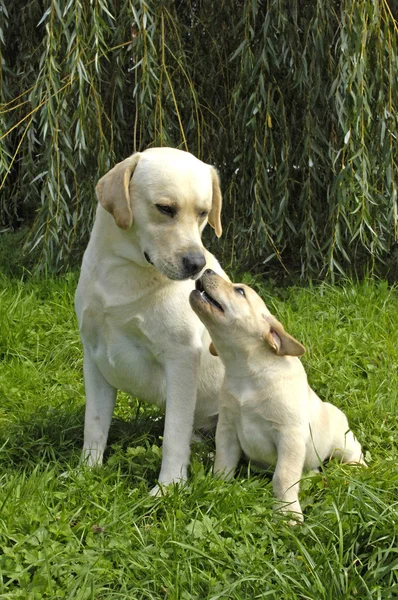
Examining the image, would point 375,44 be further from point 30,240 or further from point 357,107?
point 30,240

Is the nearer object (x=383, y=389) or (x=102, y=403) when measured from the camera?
(x=102, y=403)

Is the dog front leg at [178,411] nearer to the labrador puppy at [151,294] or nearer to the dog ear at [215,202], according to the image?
the labrador puppy at [151,294]

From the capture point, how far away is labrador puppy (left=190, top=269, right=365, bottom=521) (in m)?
3.38

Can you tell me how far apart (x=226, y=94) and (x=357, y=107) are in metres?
1.28

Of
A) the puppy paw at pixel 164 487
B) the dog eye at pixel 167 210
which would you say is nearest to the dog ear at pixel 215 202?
the dog eye at pixel 167 210

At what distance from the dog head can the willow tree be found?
187 cm

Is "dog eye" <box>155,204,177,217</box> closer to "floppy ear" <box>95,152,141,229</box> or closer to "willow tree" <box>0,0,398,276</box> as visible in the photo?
"floppy ear" <box>95,152,141,229</box>

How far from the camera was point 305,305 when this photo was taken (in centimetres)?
557

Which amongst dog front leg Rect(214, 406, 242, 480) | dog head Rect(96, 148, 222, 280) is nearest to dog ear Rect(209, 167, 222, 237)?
dog head Rect(96, 148, 222, 280)

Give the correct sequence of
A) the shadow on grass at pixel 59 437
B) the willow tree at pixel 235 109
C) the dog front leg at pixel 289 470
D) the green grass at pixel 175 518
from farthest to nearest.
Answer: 1. the willow tree at pixel 235 109
2. the shadow on grass at pixel 59 437
3. the dog front leg at pixel 289 470
4. the green grass at pixel 175 518

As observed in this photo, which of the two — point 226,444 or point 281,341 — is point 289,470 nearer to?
point 226,444

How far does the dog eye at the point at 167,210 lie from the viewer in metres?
3.36

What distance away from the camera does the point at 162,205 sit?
11.0 feet

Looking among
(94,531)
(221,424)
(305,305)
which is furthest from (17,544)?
(305,305)
